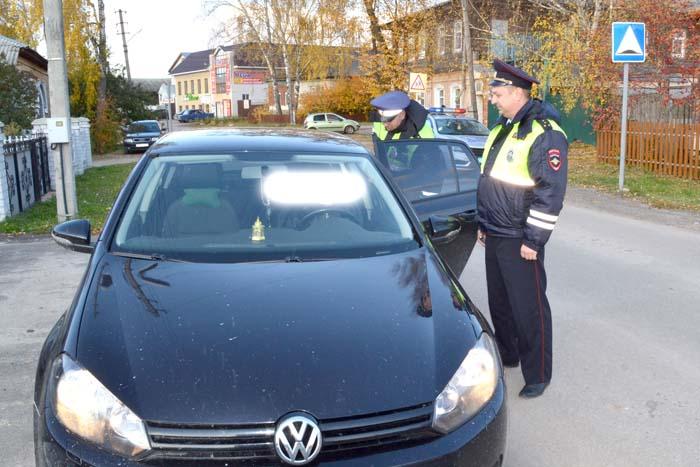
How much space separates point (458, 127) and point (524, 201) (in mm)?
15825

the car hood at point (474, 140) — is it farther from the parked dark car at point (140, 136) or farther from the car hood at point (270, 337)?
the parked dark car at point (140, 136)

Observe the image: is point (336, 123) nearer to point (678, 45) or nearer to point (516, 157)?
point (678, 45)

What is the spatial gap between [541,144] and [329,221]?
1298 millimetres

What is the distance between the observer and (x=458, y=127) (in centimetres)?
1984

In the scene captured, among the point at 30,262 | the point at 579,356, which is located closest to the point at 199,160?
the point at 579,356

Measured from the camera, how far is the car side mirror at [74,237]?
3959 millimetres

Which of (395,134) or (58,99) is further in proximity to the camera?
(58,99)

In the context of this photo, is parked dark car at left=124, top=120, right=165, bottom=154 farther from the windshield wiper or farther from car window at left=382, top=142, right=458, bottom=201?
the windshield wiper

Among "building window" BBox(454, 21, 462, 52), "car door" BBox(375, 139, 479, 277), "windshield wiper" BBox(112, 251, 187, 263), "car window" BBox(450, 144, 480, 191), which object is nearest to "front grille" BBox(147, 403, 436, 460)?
"windshield wiper" BBox(112, 251, 187, 263)

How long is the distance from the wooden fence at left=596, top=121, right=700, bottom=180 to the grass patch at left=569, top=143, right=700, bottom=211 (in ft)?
0.79

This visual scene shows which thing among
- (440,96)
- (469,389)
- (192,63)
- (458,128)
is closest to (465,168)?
(469,389)

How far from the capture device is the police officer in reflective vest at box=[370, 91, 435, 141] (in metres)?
6.71

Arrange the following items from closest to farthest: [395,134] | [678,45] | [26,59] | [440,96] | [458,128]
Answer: [395,134] → [678,45] → [458,128] → [26,59] → [440,96]

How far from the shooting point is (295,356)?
Result: 2723mm
